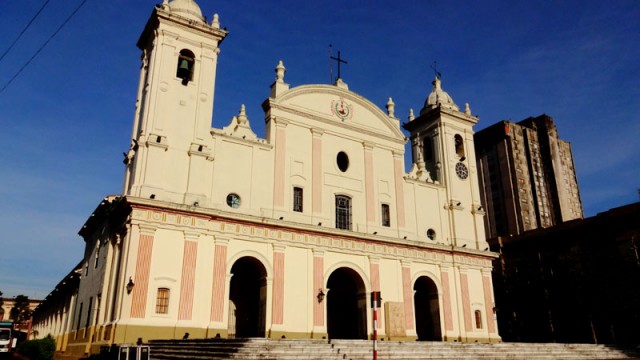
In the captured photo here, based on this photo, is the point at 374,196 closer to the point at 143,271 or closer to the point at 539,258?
the point at 143,271

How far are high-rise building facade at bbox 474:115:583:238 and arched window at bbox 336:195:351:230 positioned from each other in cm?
4622

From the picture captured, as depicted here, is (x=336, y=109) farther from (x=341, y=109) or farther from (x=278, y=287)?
(x=278, y=287)

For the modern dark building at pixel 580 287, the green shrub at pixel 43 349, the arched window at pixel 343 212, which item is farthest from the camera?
the modern dark building at pixel 580 287

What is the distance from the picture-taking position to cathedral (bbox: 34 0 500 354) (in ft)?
73.5

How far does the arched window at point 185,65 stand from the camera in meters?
26.4

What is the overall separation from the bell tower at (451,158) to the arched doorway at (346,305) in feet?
25.6

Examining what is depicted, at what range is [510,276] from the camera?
39.8 m

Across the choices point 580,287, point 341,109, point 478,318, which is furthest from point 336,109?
point 580,287

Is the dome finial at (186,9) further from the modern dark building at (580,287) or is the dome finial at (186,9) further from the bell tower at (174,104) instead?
the modern dark building at (580,287)

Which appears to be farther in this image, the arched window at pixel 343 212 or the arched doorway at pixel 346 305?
the arched window at pixel 343 212

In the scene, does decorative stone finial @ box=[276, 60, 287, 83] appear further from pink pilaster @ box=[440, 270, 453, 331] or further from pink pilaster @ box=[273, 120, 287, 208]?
pink pilaster @ box=[440, 270, 453, 331]

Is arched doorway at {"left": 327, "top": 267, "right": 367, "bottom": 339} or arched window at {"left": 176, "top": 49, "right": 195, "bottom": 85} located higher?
arched window at {"left": 176, "top": 49, "right": 195, "bottom": 85}

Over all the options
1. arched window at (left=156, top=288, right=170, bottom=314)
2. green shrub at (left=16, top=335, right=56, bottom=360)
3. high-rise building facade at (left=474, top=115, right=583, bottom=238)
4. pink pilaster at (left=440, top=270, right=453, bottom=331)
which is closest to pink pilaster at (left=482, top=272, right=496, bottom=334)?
pink pilaster at (left=440, top=270, right=453, bottom=331)

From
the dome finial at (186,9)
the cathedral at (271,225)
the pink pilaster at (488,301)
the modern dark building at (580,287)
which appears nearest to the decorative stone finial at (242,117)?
the cathedral at (271,225)
